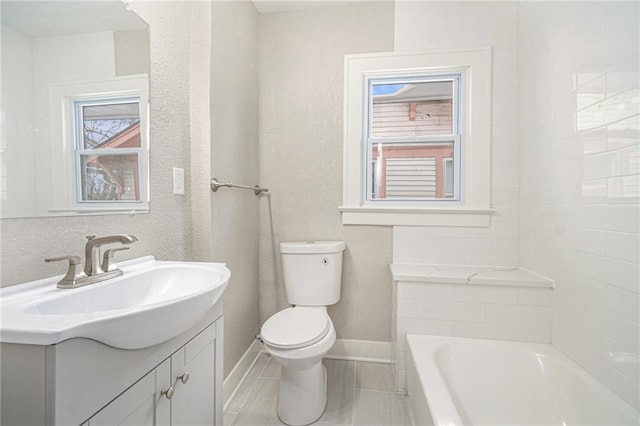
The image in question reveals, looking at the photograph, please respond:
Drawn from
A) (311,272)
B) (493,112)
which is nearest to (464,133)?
(493,112)

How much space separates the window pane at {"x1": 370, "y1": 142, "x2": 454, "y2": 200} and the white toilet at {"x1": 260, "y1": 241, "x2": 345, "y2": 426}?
0.56 metres

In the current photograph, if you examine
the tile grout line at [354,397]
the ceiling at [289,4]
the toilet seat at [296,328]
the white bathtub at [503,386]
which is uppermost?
the ceiling at [289,4]

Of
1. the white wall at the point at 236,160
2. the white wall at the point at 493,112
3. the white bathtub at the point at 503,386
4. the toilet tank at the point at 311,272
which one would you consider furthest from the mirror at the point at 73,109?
the white wall at the point at 493,112

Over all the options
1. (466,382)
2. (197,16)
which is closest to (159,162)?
(197,16)

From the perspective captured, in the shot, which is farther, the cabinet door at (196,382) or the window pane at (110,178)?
the window pane at (110,178)

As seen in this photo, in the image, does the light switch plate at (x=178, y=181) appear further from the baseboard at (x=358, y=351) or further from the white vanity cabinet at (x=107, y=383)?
the baseboard at (x=358, y=351)

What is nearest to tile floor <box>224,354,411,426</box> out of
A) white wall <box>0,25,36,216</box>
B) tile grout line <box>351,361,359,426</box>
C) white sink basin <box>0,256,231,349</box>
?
tile grout line <box>351,361,359,426</box>

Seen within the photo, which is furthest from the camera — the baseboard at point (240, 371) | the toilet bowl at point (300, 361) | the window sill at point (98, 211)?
the baseboard at point (240, 371)

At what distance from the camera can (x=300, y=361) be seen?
127cm

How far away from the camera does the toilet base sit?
1347 mm

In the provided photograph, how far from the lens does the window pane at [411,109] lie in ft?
6.26

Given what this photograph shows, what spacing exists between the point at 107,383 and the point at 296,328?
91 cm

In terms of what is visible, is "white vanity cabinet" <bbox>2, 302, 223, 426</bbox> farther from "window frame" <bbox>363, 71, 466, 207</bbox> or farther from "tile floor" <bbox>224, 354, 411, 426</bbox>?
"window frame" <bbox>363, 71, 466, 207</bbox>

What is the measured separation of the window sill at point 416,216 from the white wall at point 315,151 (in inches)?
2.3
